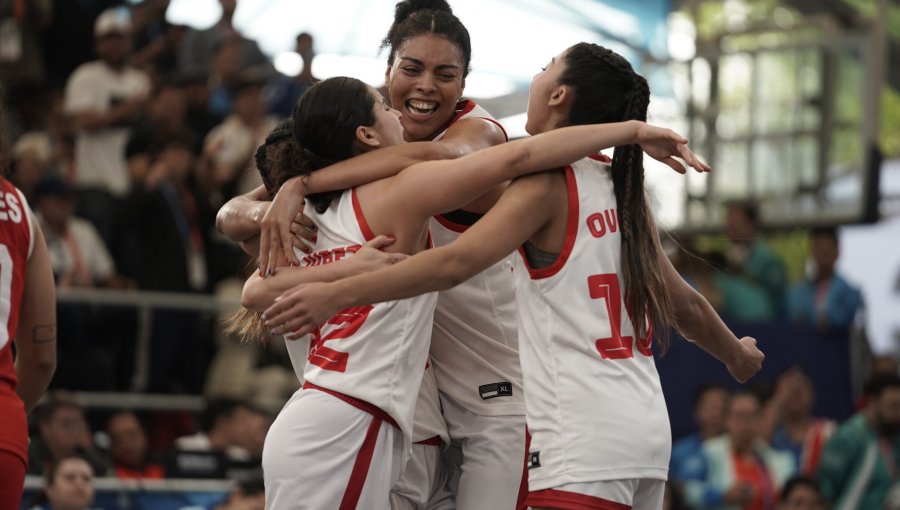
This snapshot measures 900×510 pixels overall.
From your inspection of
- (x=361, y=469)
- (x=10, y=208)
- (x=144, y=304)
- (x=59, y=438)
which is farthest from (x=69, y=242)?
(x=361, y=469)

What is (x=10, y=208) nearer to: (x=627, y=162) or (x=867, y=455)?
(x=627, y=162)

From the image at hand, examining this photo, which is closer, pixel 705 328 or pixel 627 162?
pixel 627 162

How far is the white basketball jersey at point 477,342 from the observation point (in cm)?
438

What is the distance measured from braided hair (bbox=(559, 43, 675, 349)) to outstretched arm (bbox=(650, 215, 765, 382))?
0.15 meters

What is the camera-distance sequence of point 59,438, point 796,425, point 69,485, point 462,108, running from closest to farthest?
point 462,108 < point 69,485 < point 59,438 < point 796,425

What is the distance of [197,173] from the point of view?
33.1 ft

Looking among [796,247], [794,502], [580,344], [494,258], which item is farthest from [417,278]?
[796,247]

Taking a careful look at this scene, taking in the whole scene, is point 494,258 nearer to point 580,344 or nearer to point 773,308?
point 580,344

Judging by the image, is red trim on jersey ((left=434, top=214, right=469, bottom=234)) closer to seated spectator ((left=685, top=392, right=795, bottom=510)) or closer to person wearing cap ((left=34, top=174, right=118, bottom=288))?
person wearing cap ((left=34, top=174, right=118, bottom=288))

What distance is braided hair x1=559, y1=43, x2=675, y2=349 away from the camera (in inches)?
149

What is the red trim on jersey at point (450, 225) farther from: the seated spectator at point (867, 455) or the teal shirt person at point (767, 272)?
the teal shirt person at point (767, 272)

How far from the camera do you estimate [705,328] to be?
4211 millimetres

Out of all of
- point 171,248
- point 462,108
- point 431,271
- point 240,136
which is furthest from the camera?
point 240,136

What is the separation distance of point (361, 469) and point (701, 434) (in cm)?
636
